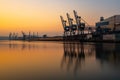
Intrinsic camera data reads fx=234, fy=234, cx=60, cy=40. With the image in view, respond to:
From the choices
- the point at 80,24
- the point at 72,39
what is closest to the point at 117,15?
the point at 80,24

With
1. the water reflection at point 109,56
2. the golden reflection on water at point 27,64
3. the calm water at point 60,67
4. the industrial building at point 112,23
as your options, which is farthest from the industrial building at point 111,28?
the calm water at point 60,67

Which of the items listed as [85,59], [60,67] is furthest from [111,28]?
[60,67]

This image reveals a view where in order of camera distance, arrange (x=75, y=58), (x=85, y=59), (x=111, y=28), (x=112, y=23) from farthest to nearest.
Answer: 1. (x=111, y=28)
2. (x=112, y=23)
3. (x=75, y=58)
4. (x=85, y=59)

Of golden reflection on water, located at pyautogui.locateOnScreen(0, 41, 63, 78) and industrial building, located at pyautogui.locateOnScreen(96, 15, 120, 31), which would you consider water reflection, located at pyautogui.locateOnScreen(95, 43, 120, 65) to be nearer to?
golden reflection on water, located at pyautogui.locateOnScreen(0, 41, 63, 78)

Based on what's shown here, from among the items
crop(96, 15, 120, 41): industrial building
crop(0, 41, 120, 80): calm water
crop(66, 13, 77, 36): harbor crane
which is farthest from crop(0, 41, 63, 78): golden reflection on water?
crop(66, 13, 77, 36): harbor crane

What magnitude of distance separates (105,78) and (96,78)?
35 centimetres

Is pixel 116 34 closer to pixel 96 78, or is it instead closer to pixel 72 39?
pixel 72 39

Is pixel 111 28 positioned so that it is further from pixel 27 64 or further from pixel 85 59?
pixel 27 64

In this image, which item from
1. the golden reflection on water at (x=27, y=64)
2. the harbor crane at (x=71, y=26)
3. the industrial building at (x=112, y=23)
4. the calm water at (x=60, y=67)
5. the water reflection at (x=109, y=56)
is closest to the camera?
the calm water at (x=60, y=67)

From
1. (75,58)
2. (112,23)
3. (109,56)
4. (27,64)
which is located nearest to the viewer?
(27,64)

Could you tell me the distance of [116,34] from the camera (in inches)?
2896

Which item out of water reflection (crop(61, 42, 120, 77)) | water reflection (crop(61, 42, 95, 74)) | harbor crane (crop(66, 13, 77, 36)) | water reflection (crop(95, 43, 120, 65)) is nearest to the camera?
water reflection (crop(61, 42, 120, 77))

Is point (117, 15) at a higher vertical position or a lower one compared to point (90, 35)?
higher

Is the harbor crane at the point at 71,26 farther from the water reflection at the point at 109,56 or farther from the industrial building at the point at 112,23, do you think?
the water reflection at the point at 109,56
